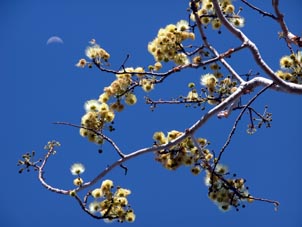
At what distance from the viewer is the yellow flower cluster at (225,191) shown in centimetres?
617

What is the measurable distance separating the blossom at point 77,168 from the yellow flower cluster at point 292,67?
3.45 m

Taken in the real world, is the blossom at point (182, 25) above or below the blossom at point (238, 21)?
below

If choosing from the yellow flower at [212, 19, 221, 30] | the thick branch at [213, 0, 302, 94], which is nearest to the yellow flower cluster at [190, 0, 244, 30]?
the yellow flower at [212, 19, 221, 30]

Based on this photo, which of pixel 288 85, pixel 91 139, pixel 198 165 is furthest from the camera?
pixel 198 165

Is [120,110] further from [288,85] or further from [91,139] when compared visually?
[288,85]

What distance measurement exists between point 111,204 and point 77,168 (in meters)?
0.79

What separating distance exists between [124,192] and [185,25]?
2.74 meters

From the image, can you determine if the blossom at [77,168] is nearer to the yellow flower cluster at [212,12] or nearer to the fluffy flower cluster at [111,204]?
the fluffy flower cluster at [111,204]

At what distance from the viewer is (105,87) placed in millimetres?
6656

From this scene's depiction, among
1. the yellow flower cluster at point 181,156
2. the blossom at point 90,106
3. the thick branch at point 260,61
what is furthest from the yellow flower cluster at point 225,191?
the blossom at point 90,106

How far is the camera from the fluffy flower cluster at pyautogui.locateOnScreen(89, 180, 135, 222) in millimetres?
6148

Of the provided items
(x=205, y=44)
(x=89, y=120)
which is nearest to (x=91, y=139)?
(x=89, y=120)

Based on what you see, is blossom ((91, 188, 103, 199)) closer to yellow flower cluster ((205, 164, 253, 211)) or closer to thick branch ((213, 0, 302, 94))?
yellow flower cluster ((205, 164, 253, 211))

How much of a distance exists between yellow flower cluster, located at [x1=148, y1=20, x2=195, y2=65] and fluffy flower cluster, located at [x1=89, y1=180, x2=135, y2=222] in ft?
6.96
